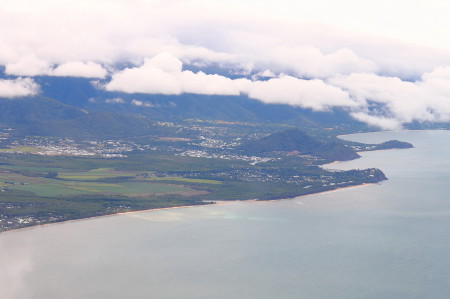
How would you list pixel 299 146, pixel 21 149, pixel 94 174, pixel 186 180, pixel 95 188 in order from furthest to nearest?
pixel 299 146
pixel 21 149
pixel 94 174
pixel 186 180
pixel 95 188

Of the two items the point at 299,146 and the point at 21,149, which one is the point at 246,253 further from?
the point at 299,146

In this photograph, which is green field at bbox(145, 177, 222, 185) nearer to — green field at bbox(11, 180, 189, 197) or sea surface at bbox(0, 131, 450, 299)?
green field at bbox(11, 180, 189, 197)

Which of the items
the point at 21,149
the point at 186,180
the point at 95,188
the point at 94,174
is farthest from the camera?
the point at 21,149

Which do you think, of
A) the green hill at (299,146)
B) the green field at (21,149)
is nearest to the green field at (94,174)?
the green field at (21,149)

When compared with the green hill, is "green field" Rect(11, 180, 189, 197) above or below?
below

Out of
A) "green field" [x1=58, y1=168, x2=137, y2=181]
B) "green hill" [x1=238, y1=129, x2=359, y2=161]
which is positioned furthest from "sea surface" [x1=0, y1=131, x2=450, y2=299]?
"green hill" [x1=238, y1=129, x2=359, y2=161]

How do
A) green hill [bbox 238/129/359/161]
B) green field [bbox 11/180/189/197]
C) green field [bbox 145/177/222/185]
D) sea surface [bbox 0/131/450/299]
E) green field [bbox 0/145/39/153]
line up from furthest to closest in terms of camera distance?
green hill [bbox 238/129/359/161]
green field [bbox 0/145/39/153]
green field [bbox 145/177/222/185]
green field [bbox 11/180/189/197]
sea surface [bbox 0/131/450/299]

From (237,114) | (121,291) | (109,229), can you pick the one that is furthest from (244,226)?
(237,114)

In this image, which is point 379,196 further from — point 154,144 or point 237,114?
point 237,114

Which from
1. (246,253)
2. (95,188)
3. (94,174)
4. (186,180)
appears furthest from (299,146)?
(246,253)

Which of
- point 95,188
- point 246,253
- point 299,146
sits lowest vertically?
point 246,253
